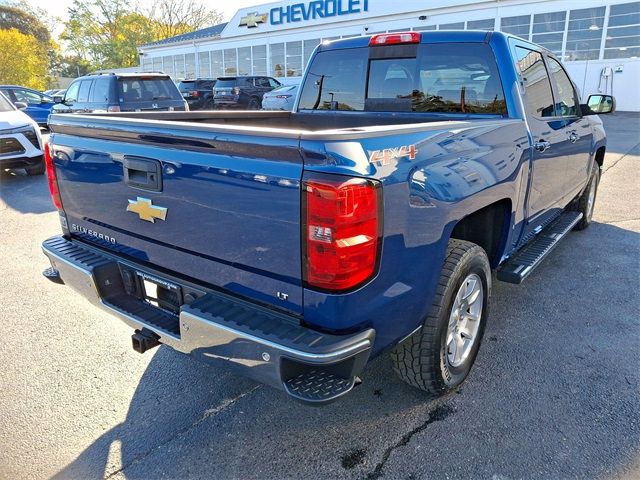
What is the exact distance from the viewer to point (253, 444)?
2400 millimetres

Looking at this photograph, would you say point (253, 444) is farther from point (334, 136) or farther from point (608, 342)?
point (608, 342)

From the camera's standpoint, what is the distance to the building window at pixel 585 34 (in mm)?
19141

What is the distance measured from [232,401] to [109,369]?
91 cm

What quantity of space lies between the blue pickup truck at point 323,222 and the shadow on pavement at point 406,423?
0.27m

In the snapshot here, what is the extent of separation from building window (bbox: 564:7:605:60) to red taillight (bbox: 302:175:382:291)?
22122mm

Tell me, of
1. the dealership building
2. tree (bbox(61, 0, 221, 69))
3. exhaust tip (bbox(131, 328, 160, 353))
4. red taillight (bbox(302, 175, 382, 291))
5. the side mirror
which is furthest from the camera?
tree (bbox(61, 0, 221, 69))

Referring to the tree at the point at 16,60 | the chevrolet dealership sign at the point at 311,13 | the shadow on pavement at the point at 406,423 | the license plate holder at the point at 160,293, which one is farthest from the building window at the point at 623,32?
the tree at the point at 16,60

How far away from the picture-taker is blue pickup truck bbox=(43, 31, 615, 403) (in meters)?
1.85

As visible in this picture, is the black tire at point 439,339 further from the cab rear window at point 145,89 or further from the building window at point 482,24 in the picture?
the building window at point 482,24

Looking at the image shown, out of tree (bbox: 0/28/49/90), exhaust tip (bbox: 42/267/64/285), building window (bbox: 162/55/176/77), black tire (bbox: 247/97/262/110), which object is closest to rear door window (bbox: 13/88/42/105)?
black tire (bbox: 247/97/262/110)

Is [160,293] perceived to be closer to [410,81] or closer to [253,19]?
[410,81]

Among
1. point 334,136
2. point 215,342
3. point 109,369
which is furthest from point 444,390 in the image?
point 109,369

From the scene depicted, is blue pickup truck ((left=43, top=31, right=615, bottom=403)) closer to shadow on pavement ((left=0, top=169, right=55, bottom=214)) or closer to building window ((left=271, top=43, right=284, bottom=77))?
shadow on pavement ((left=0, top=169, right=55, bottom=214))

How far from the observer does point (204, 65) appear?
115 feet
